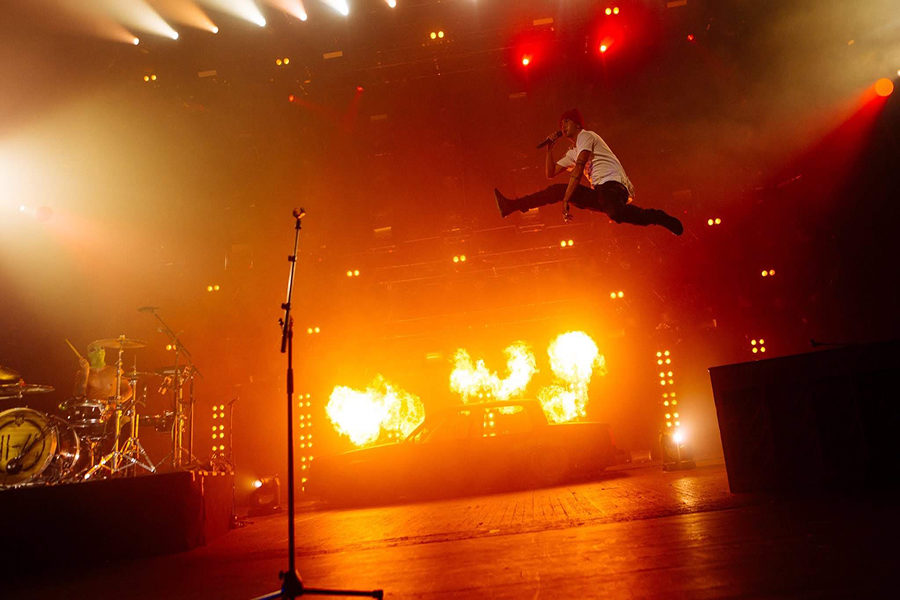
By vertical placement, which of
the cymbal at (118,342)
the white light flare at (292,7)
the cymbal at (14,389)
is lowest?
the cymbal at (14,389)

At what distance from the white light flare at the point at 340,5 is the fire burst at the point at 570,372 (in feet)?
28.5

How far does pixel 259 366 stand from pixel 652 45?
1158cm

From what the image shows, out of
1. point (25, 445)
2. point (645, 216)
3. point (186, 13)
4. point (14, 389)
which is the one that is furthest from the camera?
point (186, 13)

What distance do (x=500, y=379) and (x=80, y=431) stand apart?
8772mm

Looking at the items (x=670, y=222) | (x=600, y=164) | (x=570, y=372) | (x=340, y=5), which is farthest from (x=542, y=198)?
(x=340, y=5)

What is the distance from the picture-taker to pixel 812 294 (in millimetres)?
11352

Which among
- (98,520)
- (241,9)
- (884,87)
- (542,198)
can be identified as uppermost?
(241,9)

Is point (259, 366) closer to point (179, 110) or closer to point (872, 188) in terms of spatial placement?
point (179, 110)

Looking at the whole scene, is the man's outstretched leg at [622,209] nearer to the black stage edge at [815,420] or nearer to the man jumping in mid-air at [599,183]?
the man jumping in mid-air at [599,183]

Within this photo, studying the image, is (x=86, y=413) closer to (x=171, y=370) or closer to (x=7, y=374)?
(x=7, y=374)

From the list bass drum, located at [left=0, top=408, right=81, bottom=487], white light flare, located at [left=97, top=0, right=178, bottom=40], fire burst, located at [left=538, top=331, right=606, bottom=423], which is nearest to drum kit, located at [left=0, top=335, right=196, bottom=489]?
bass drum, located at [left=0, top=408, right=81, bottom=487]

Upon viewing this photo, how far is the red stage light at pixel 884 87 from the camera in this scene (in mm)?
10445

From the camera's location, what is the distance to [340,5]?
1091cm

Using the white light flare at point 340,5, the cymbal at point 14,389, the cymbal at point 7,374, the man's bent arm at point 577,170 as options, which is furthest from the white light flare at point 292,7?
the cymbal at point 14,389
